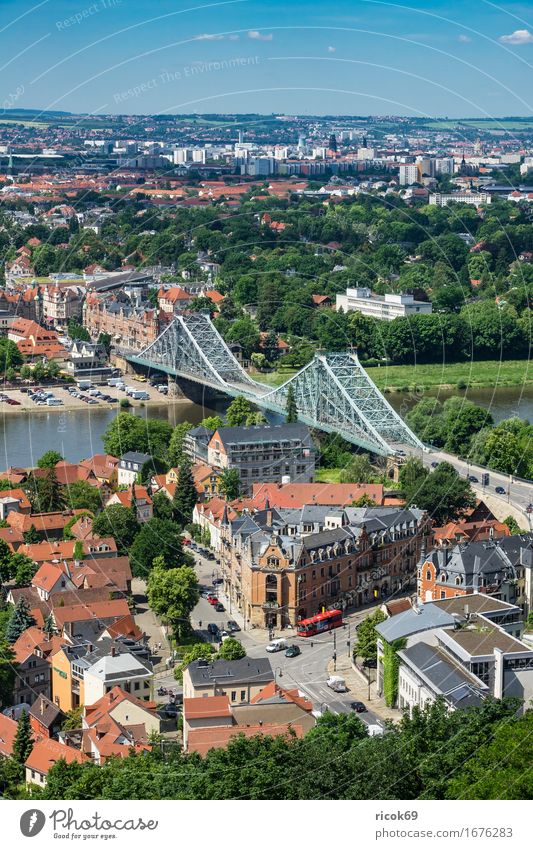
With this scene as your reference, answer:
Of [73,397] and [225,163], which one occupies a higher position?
[225,163]

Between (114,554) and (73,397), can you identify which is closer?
(114,554)

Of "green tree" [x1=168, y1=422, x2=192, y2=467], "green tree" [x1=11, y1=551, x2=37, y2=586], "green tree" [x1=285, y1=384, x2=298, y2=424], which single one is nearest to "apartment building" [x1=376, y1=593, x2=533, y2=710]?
"green tree" [x1=11, y1=551, x2=37, y2=586]

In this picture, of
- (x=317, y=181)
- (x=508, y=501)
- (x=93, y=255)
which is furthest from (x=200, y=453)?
(x=317, y=181)

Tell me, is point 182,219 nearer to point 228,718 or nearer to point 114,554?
point 114,554

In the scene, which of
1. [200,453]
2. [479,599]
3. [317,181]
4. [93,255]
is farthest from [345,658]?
[317,181]

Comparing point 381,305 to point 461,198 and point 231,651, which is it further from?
point 231,651

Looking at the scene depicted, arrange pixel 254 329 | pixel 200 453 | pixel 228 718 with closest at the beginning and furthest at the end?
pixel 228 718
pixel 200 453
pixel 254 329

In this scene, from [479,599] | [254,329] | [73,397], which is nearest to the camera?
[479,599]
